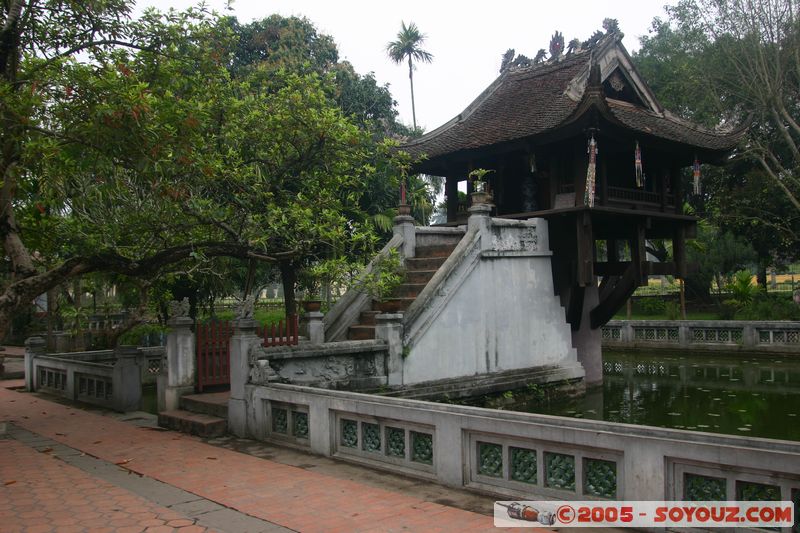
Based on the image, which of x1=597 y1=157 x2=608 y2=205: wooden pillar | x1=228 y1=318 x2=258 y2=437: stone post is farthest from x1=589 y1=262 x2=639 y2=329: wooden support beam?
x1=228 y1=318 x2=258 y2=437: stone post

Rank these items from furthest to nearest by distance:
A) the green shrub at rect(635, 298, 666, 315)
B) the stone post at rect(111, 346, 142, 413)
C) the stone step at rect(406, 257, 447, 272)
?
the green shrub at rect(635, 298, 666, 315) < the stone step at rect(406, 257, 447, 272) < the stone post at rect(111, 346, 142, 413)

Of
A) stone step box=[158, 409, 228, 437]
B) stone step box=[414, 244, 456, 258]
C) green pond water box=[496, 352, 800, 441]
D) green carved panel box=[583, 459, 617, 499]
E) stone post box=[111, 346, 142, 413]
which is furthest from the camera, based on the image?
stone step box=[414, 244, 456, 258]

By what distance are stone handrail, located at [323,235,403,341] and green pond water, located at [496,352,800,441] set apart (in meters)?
3.63

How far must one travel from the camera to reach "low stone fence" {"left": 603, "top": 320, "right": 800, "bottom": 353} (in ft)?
63.9

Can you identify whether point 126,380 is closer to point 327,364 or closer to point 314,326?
point 314,326

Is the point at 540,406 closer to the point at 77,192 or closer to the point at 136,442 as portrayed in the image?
the point at 136,442

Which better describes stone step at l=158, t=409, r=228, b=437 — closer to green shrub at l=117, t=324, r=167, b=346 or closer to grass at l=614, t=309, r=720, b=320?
green shrub at l=117, t=324, r=167, b=346

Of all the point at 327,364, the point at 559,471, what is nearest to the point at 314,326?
the point at 327,364

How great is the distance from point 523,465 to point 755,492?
1.81 metres

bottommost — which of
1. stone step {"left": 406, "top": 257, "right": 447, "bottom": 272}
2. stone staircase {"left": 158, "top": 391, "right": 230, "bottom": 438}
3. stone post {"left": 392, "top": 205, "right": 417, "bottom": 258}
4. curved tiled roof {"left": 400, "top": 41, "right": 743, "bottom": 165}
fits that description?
stone staircase {"left": 158, "top": 391, "right": 230, "bottom": 438}

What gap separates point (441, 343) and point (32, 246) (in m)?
7.13

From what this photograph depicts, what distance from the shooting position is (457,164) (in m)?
16.3

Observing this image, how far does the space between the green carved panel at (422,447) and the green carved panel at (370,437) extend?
0.52m

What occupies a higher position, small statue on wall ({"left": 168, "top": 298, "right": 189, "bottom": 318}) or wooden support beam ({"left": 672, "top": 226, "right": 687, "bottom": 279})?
wooden support beam ({"left": 672, "top": 226, "right": 687, "bottom": 279})
